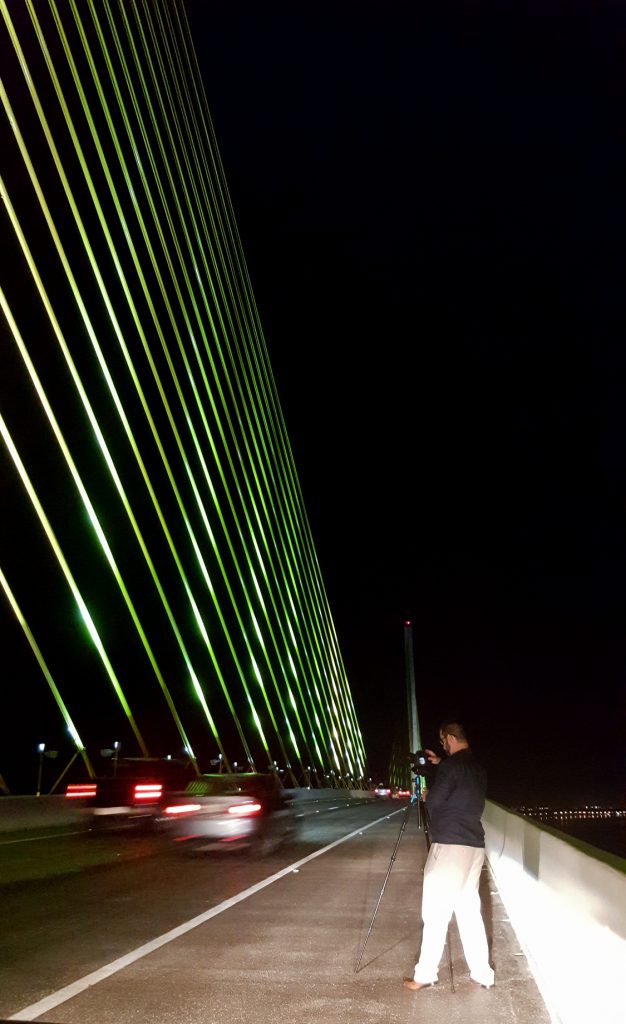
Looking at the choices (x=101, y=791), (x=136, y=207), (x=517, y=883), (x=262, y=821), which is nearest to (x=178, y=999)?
(x=517, y=883)

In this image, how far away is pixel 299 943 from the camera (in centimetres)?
708

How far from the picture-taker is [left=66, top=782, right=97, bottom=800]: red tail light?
19.7 m

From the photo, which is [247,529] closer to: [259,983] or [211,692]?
[211,692]

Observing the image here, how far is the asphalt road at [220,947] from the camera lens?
5.17 metres

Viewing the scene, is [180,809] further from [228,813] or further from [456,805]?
[456,805]

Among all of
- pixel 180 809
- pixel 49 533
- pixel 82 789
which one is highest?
pixel 49 533

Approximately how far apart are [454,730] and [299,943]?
228 centimetres

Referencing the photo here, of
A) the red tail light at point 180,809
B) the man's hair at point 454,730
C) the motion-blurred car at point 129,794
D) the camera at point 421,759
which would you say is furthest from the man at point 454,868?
the red tail light at point 180,809

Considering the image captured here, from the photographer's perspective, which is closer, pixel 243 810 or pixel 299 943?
pixel 299 943

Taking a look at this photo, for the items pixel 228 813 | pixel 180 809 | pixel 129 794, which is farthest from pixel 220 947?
pixel 228 813

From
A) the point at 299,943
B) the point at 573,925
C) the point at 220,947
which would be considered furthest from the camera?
the point at 299,943

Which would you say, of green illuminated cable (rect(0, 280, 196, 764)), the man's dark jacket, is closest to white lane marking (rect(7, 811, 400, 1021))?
the man's dark jacket

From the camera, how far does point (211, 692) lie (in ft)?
195

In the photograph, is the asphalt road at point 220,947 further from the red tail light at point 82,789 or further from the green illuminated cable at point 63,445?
the green illuminated cable at point 63,445
